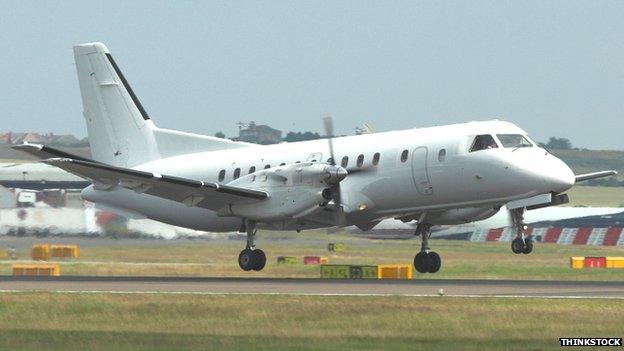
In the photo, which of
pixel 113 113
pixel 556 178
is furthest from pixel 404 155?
pixel 113 113

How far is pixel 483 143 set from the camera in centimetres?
3475

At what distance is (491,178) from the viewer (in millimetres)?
34312

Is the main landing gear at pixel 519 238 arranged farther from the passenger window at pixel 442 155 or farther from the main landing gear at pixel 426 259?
the main landing gear at pixel 426 259

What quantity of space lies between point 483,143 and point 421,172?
1.87 meters

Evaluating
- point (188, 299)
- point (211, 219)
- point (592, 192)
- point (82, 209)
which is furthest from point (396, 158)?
point (592, 192)

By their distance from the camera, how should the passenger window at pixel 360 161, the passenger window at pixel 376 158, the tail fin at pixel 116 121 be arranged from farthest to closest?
the tail fin at pixel 116 121, the passenger window at pixel 360 161, the passenger window at pixel 376 158

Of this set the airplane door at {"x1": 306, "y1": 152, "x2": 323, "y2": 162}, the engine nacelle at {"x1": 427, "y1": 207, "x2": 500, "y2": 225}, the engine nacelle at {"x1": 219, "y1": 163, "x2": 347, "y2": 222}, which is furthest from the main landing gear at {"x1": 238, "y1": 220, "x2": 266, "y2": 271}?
the engine nacelle at {"x1": 427, "y1": 207, "x2": 500, "y2": 225}

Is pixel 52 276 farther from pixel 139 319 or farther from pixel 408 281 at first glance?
pixel 139 319

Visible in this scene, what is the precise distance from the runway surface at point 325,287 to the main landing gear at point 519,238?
1.07 metres

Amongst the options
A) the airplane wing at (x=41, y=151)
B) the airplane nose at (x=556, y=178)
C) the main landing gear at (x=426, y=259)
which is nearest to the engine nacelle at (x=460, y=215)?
the main landing gear at (x=426, y=259)

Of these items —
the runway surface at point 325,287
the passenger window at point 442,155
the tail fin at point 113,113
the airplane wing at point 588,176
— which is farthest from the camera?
the tail fin at point 113,113

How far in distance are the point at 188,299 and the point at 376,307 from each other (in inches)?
169

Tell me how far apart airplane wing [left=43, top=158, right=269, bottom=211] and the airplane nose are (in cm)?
788

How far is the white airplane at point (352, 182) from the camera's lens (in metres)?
34.4
